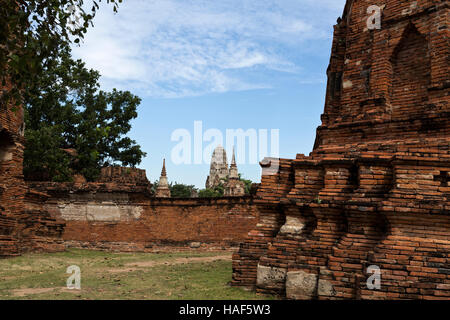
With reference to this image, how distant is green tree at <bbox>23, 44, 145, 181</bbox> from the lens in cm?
1736

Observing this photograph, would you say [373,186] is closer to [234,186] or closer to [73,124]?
[73,124]

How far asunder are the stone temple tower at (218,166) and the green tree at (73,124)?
4200 centimetres

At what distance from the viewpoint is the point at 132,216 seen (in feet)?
45.8

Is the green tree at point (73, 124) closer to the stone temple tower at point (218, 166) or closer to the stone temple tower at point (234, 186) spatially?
the stone temple tower at point (234, 186)

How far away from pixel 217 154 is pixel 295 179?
64.9 metres

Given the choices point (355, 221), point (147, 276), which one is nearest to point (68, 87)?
point (147, 276)

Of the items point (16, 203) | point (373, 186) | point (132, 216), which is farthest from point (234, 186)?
point (373, 186)

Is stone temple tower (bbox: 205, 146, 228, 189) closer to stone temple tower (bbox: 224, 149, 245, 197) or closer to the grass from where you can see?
stone temple tower (bbox: 224, 149, 245, 197)

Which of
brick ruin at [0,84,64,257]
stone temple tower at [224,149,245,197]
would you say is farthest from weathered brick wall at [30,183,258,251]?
stone temple tower at [224,149,245,197]

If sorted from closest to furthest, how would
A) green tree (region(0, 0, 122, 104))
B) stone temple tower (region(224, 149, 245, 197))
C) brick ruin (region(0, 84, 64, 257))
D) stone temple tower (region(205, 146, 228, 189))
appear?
green tree (region(0, 0, 122, 104))
brick ruin (region(0, 84, 64, 257))
stone temple tower (region(224, 149, 245, 197))
stone temple tower (region(205, 146, 228, 189))

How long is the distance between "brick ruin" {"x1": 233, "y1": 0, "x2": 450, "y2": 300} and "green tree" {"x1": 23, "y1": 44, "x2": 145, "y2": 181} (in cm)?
1339

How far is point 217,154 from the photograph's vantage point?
233 ft

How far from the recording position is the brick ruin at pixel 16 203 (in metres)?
9.73

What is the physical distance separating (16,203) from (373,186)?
8.96 m
